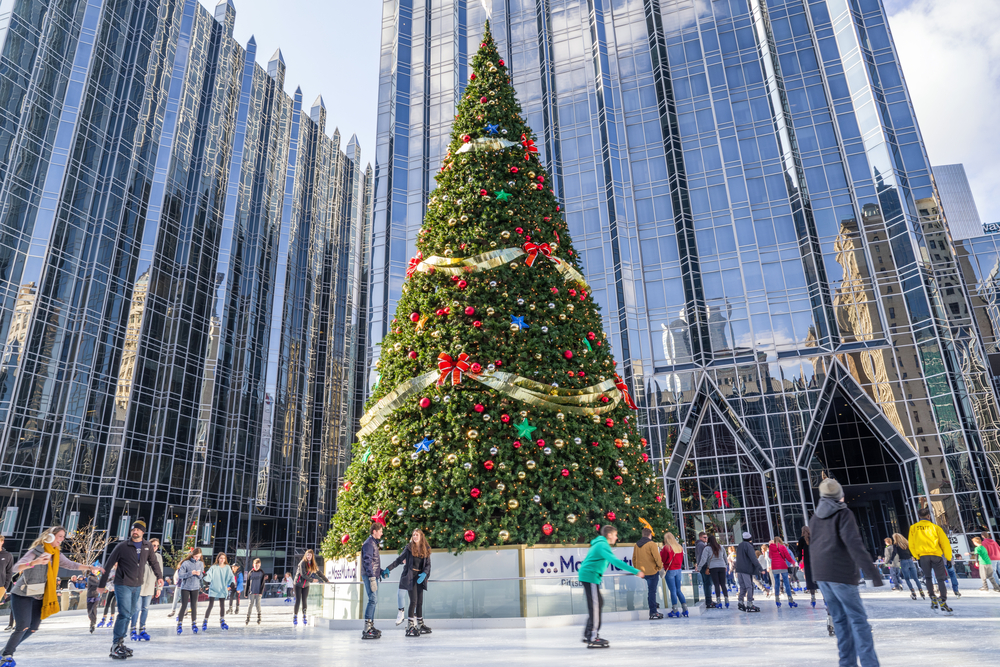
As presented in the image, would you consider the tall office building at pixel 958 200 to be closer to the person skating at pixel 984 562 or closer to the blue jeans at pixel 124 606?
the person skating at pixel 984 562

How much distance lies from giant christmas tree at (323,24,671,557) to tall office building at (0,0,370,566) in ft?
94.0

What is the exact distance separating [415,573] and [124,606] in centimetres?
346

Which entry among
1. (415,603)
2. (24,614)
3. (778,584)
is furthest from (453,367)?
(778,584)

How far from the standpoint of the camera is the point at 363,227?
65000 millimetres

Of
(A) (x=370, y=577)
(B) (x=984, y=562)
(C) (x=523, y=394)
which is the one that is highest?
(C) (x=523, y=394)

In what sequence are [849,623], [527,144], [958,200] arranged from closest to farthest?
1. [849,623]
2. [527,144]
3. [958,200]

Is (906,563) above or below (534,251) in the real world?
below

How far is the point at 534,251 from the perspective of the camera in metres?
10.9

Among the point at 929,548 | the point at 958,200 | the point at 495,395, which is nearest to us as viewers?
the point at 495,395

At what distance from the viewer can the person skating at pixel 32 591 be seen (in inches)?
249

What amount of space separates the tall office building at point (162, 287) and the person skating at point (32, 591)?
2869cm

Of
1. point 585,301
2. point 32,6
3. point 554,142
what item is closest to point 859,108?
point 554,142

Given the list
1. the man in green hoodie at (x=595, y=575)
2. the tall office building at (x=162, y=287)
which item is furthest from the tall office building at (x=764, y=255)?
the man in green hoodie at (x=595, y=575)

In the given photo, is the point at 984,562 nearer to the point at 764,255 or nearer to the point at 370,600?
the point at 370,600
